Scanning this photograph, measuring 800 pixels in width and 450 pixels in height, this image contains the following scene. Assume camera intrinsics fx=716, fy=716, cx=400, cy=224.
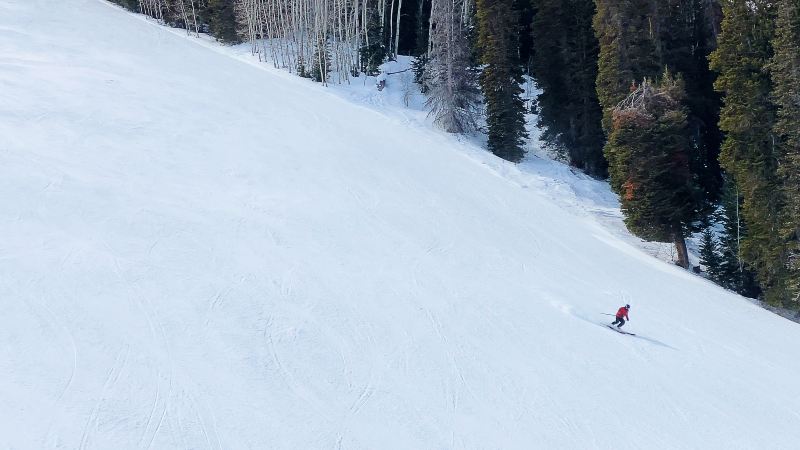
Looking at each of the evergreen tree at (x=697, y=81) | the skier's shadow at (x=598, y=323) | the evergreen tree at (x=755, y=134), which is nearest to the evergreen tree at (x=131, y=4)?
the evergreen tree at (x=697, y=81)

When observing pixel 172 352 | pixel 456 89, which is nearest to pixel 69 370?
pixel 172 352

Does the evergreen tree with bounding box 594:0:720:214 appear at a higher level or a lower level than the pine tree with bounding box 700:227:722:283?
higher

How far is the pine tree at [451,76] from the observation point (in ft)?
117

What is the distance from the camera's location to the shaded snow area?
12.9 meters

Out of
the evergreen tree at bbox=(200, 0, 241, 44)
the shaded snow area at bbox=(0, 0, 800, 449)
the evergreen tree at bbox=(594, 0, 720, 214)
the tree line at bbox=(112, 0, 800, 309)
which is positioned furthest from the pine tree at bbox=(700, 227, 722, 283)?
the evergreen tree at bbox=(200, 0, 241, 44)

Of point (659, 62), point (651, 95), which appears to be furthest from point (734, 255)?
point (659, 62)

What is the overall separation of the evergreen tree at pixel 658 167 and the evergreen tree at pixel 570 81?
8.20 metres

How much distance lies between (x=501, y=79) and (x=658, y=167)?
1134cm

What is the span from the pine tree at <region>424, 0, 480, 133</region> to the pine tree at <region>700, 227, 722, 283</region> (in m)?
14.0

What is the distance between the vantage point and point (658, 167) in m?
25.8

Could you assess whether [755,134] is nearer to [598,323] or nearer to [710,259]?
[710,259]

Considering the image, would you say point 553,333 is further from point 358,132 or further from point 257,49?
point 257,49

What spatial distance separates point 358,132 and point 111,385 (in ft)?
71.2

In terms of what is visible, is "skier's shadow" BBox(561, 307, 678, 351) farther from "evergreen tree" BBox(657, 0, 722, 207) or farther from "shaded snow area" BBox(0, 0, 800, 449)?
"evergreen tree" BBox(657, 0, 722, 207)
